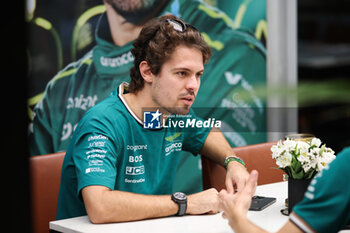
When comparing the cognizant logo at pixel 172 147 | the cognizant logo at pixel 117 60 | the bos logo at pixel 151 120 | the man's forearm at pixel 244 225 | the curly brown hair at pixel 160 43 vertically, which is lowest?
the man's forearm at pixel 244 225

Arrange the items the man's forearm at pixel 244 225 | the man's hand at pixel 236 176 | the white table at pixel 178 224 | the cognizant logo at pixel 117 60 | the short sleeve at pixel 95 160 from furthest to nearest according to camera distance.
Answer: the cognizant logo at pixel 117 60 → the man's hand at pixel 236 176 → the short sleeve at pixel 95 160 → the white table at pixel 178 224 → the man's forearm at pixel 244 225

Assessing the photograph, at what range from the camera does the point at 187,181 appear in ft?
11.9

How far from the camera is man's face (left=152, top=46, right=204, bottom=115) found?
1.93 metres

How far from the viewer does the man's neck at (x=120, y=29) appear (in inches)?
124

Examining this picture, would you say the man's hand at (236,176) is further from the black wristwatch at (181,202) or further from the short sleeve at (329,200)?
the short sleeve at (329,200)

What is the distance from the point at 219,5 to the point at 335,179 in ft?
9.89

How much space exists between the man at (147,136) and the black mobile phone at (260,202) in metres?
0.09

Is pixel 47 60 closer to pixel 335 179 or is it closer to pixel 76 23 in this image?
pixel 76 23

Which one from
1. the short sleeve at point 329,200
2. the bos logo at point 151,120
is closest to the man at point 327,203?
the short sleeve at point 329,200

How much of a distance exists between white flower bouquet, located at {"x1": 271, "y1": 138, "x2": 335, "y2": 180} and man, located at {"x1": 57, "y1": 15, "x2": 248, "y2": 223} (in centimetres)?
27

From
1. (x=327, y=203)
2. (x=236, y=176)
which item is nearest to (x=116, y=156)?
(x=236, y=176)

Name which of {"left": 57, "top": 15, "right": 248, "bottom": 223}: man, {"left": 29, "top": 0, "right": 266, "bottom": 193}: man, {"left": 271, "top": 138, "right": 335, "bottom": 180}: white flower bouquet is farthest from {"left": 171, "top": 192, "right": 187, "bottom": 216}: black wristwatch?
{"left": 29, "top": 0, "right": 266, "bottom": 193}: man

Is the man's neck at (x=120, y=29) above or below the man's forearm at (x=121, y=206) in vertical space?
above

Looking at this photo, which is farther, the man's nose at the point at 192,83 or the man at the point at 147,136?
the man's nose at the point at 192,83
